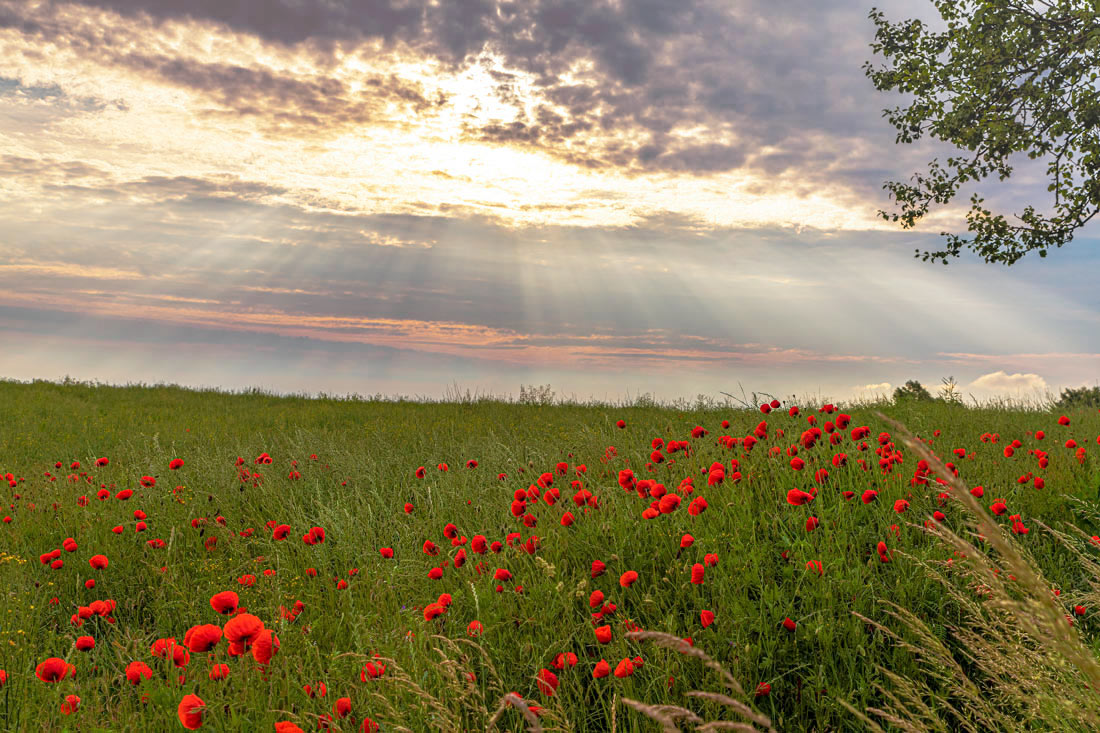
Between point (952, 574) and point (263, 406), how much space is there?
1485 cm

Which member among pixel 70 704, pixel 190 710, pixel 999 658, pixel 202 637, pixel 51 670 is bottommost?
pixel 70 704

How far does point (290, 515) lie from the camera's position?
6.65 m

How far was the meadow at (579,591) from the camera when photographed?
295 cm

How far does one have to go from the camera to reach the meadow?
295 cm

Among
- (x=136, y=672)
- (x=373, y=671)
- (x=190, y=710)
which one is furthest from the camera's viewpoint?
(x=373, y=671)

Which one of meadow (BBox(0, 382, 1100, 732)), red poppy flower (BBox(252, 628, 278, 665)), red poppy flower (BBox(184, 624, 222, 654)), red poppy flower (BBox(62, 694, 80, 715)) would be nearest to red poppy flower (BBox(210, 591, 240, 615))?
meadow (BBox(0, 382, 1100, 732))

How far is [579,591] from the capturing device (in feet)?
12.0

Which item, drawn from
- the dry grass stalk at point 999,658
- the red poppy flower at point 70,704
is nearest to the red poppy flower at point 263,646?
the red poppy flower at point 70,704

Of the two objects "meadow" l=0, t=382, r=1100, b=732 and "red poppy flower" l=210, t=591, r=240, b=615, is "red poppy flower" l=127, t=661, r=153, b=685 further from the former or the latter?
"red poppy flower" l=210, t=591, r=240, b=615

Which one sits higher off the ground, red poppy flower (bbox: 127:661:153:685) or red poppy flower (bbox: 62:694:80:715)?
red poppy flower (bbox: 127:661:153:685)

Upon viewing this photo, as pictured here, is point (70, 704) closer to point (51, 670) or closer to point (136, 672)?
point (51, 670)

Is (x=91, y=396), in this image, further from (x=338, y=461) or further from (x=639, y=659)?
(x=639, y=659)

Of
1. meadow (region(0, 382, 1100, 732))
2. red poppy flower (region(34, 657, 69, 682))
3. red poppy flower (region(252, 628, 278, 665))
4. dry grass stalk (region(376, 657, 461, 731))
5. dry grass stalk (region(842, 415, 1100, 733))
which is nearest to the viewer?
dry grass stalk (region(842, 415, 1100, 733))

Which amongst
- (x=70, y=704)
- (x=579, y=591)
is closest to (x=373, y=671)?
(x=579, y=591)
